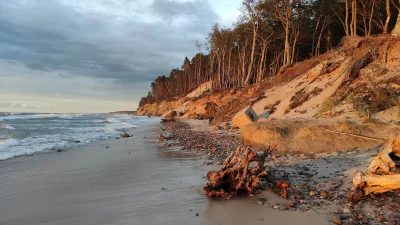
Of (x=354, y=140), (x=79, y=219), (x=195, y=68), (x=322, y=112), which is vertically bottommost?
(x=79, y=219)

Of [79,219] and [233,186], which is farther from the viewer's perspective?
[233,186]

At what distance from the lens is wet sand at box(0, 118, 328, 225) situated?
4.40 metres

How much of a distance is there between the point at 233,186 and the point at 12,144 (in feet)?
42.1

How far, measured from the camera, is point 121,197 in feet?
18.4

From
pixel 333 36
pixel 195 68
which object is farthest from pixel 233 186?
pixel 195 68

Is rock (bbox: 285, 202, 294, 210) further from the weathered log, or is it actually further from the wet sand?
the weathered log

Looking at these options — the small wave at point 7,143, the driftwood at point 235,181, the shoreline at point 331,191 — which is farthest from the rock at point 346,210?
the small wave at point 7,143

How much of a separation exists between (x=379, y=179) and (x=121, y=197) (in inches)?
173

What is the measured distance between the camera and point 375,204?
4.42 m

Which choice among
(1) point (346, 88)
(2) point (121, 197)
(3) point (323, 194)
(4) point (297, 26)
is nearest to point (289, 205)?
(3) point (323, 194)

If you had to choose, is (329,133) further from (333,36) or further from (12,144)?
(333,36)

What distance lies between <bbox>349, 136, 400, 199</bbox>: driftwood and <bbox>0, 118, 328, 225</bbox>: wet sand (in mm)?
989

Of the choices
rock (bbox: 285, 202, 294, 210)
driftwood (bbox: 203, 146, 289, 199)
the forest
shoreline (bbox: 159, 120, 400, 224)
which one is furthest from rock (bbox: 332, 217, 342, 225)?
the forest

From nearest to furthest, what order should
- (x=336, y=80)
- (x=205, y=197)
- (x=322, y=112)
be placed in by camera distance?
(x=205, y=197), (x=322, y=112), (x=336, y=80)
